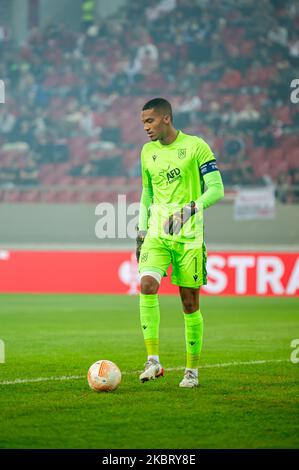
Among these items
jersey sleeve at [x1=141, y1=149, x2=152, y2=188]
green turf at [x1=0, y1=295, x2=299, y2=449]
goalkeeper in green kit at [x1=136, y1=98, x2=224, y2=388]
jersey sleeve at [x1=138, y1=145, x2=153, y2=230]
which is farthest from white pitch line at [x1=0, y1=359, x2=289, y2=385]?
jersey sleeve at [x1=141, y1=149, x2=152, y2=188]

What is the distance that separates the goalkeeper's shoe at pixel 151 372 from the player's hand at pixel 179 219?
1.00 meters

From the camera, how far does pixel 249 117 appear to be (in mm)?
19703

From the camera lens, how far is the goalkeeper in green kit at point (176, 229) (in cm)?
680

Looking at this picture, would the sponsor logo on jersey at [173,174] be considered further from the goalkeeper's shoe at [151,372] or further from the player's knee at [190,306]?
the goalkeeper's shoe at [151,372]

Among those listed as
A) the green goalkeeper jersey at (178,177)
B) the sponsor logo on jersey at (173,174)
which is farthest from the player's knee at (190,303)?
the sponsor logo on jersey at (173,174)

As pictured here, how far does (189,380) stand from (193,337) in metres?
0.32

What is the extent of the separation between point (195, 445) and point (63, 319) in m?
7.85

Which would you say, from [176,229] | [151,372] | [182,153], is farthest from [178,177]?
[151,372]

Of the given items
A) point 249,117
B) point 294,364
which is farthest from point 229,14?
point 294,364

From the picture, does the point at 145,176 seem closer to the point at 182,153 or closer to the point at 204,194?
the point at 182,153

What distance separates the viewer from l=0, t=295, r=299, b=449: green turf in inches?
198

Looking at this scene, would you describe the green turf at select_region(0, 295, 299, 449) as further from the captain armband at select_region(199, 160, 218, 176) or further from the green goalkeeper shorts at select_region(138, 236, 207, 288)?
the captain armband at select_region(199, 160, 218, 176)

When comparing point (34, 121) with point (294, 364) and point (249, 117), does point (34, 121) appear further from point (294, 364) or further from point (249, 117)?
point (294, 364)

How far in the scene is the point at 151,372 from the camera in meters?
6.88
